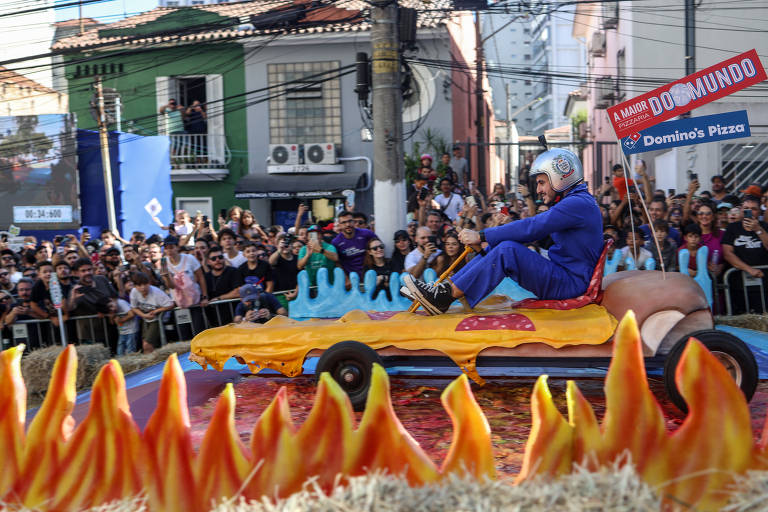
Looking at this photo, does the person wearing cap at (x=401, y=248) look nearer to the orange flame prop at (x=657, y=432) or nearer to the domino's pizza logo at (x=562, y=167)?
the domino's pizza logo at (x=562, y=167)

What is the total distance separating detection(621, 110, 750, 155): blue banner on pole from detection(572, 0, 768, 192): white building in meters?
8.28

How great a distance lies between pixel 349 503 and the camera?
291cm

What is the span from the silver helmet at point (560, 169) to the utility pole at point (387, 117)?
3975mm

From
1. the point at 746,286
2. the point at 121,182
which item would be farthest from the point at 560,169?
the point at 121,182

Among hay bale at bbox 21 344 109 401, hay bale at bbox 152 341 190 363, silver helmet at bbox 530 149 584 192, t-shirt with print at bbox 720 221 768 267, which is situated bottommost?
hay bale at bbox 21 344 109 401

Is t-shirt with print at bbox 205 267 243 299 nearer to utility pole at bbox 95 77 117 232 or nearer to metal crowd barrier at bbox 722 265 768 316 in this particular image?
metal crowd barrier at bbox 722 265 768 316

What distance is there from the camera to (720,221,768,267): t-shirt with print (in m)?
8.27

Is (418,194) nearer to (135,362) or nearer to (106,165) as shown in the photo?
(135,362)

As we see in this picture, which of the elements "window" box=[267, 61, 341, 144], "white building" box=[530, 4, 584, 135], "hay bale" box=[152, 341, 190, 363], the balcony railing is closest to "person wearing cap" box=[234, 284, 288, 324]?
"hay bale" box=[152, 341, 190, 363]

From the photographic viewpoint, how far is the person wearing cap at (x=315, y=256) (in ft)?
29.2

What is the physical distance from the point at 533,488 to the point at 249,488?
124cm

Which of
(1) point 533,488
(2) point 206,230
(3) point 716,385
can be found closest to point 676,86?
(3) point 716,385

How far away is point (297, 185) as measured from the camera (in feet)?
70.6

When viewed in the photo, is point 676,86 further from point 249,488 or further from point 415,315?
point 249,488
